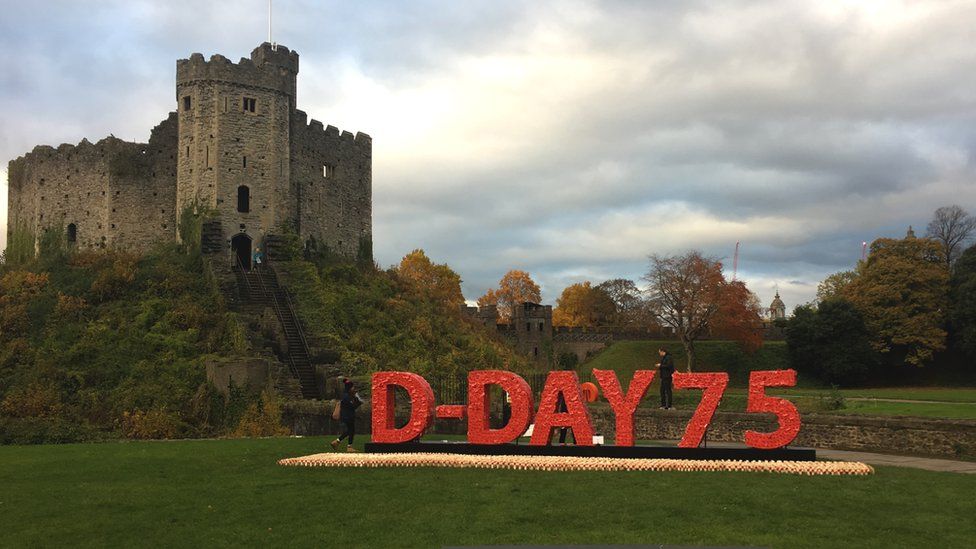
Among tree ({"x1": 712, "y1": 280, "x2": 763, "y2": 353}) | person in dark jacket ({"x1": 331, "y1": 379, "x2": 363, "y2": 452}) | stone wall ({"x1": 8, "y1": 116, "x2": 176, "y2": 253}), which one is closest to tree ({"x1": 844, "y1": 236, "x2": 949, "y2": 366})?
tree ({"x1": 712, "y1": 280, "x2": 763, "y2": 353})

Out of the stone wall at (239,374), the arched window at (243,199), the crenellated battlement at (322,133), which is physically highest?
the crenellated battlement at (322,133)

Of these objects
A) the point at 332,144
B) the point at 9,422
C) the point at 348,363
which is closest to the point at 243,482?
the point at 9,422

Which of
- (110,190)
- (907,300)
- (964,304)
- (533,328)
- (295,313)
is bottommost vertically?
(295,313)

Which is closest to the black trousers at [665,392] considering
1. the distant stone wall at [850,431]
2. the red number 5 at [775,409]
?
the distant stone wall at [850,431]

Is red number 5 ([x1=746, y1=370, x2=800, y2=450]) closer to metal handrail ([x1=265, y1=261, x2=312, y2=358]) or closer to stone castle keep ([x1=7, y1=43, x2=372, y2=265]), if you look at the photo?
metal handrail ([x1=265, y1=261, x2=312, y2=358])

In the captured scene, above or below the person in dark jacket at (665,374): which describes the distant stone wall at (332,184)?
above

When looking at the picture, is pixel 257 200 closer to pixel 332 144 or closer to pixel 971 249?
pixel 332 144

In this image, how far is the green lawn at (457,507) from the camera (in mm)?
11031

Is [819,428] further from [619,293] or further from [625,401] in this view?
[619,293]

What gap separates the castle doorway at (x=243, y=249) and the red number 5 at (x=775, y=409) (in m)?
30.4

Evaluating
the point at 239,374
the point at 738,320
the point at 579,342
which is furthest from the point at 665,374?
the point at 579,342

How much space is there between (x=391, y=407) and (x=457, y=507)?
23.4 feet

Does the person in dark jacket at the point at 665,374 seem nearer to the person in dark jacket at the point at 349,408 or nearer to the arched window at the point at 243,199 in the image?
the person in dark jacket at the point at 349,408

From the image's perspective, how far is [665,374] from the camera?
82.3 ft
